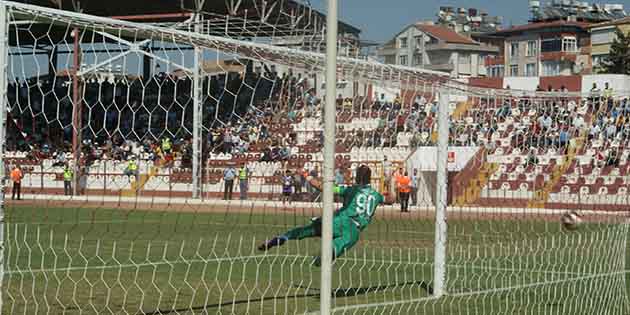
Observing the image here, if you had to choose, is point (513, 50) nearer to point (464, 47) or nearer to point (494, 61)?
point (494, 61)

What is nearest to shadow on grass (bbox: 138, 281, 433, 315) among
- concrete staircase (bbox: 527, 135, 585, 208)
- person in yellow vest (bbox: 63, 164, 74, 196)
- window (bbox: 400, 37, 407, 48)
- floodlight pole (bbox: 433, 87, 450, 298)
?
floodlight pole (bbox: 433, 87, 450, 298)

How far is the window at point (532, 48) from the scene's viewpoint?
9939cm

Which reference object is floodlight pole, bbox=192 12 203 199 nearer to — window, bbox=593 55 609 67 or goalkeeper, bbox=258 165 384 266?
goalkeeper, bbox=258 165 384 266

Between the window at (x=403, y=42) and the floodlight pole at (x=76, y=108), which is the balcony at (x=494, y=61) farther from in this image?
the floodlight pole at (x=76, y=108)

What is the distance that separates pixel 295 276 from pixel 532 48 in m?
87.5

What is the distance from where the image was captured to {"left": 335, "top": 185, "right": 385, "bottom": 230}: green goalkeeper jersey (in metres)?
12.4

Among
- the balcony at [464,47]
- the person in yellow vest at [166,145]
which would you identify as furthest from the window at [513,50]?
the person in yellow vest at [166,145]

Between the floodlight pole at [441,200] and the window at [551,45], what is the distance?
86.8m

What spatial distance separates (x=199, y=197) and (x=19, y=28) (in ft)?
7.69

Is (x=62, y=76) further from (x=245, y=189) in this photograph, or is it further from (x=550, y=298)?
(x=550, y=298)

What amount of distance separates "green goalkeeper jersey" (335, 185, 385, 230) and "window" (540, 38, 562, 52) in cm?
8688

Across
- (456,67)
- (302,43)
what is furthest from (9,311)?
(456,67)

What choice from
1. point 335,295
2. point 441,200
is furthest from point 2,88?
point 335,295

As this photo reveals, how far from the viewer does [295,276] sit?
1508cm
